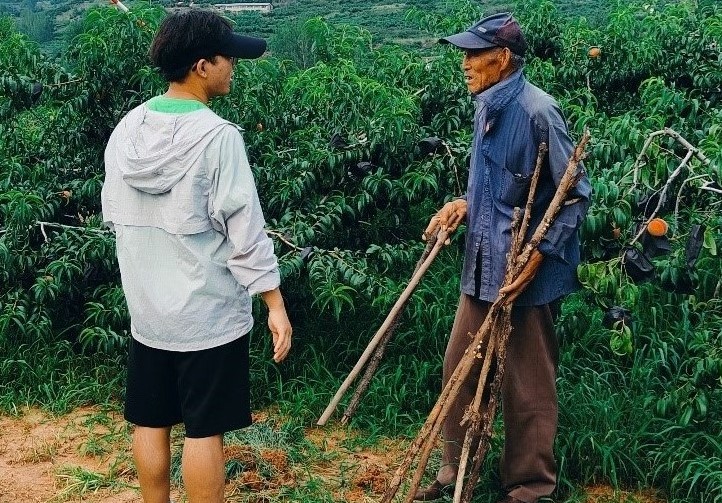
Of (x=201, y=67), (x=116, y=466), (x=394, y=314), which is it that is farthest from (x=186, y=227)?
(x=116, y=466)

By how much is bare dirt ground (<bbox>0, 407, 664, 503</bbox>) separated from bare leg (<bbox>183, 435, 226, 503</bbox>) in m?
0.79

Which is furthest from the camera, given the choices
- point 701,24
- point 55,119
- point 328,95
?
point 701,24

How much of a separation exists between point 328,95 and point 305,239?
0.80 meters

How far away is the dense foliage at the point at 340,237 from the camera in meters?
3.94

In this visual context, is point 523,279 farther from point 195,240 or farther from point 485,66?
point 195,240

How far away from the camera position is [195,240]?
9.12 feet

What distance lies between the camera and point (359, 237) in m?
4.87

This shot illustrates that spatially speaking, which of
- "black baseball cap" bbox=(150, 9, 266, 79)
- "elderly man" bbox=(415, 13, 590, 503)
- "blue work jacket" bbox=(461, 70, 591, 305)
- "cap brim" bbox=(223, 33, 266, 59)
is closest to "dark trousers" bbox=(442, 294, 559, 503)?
"elderly man" bbox=(415, 13, 590, 503)

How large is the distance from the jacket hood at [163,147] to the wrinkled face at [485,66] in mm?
920

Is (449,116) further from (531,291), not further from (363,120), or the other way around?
(531,291)

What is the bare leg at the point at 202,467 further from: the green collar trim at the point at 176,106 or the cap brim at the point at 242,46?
the cap brim at the point at 242,46

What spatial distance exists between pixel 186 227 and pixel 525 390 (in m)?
1.42

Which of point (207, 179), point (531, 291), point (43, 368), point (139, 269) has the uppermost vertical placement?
point (207, 179)

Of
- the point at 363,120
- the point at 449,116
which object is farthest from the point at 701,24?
the point at 363,120
